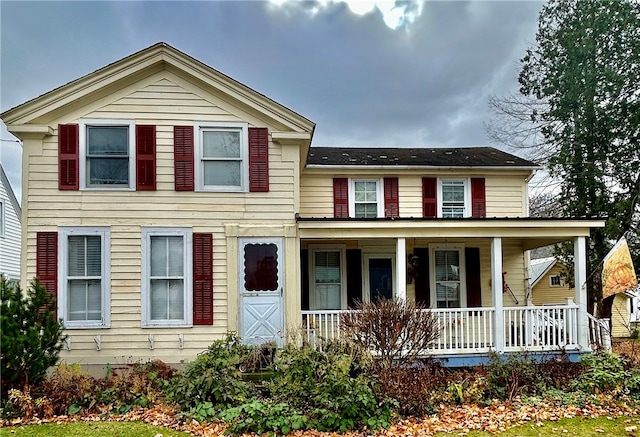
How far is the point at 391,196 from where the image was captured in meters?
13.3

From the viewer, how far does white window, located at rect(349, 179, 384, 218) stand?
43.5ft

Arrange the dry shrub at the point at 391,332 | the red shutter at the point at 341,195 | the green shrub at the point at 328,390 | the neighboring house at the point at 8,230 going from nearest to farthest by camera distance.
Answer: the green shrub at the point at 328,390, the dry shrub at the point at 391,332, the red shutter at the point at 341,195, the neighboring house at the point at 8,230

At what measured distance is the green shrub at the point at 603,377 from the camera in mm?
8195

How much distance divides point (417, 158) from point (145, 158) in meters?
7.79

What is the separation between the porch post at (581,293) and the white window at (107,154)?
9645mm

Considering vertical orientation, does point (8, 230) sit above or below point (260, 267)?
above

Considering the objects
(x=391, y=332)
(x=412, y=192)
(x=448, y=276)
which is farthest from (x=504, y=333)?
(x=412, y=192)

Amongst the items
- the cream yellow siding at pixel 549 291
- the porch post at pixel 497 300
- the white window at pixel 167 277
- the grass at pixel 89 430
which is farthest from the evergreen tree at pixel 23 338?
the cream yellow siding at pixel 549 291

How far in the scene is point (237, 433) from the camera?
21.2 ft

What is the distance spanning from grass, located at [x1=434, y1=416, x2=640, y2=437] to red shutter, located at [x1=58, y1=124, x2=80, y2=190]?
8228 mm

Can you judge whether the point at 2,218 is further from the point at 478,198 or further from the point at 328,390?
the point at 478,198

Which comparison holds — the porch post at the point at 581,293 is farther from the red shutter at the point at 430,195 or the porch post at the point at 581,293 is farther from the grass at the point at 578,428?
the red shutter at the point at 430,195

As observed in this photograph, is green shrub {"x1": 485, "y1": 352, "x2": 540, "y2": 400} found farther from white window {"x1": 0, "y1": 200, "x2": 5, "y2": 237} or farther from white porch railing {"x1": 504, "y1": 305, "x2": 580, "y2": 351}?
white window {"x1": 0, "y1": 200, "x2": 5, "y2": 237}

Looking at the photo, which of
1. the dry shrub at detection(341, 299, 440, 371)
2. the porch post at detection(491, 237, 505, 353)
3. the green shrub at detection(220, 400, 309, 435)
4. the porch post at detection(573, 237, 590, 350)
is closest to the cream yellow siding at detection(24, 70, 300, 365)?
the dry shrub at detection(341, 299, 440, 371)
